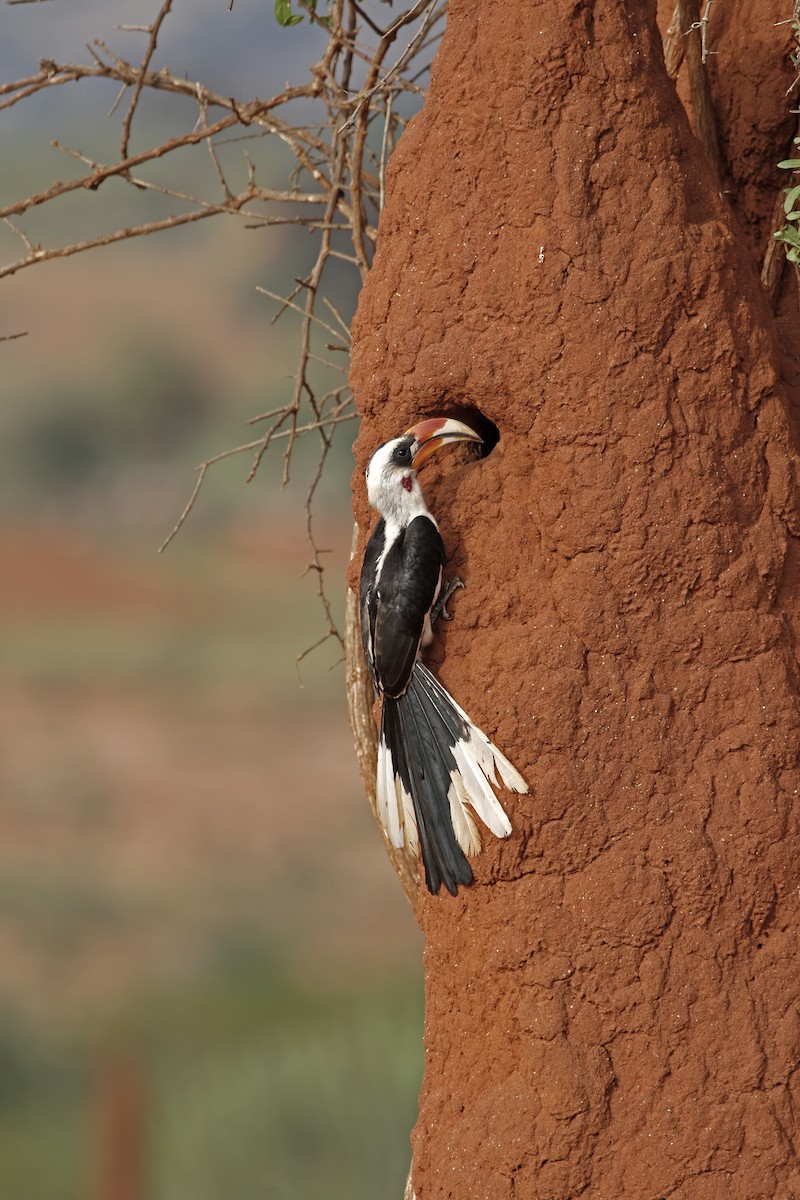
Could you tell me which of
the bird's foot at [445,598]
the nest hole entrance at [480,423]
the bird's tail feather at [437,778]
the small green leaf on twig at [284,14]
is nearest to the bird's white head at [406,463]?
the nest hole entrance at [480,423]

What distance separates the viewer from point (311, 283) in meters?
4.95

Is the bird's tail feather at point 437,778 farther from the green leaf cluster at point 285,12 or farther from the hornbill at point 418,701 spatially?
the green leaf cluster at point 285,12

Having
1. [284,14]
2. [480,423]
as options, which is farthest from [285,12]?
[480,423]

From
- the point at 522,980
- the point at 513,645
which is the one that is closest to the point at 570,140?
the point at 513,645

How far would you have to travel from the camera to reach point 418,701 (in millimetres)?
3344

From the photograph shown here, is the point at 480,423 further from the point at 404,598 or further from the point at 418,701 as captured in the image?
the point at 418,701

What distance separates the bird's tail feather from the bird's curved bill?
61 cm

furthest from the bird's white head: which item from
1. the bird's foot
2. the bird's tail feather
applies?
the bird's tail feather

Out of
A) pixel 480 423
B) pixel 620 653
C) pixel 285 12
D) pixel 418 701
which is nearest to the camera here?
pixel 620 653

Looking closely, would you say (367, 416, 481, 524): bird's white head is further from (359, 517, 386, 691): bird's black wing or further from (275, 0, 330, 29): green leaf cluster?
(275, 0, 330, 29): green leaf cluster

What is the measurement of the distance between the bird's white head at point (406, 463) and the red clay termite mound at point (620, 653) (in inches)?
5.3

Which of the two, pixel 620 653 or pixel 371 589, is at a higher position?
pixel 371 589

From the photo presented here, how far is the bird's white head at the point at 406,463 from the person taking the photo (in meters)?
3.42

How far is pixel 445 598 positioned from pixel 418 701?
29 centimetres
